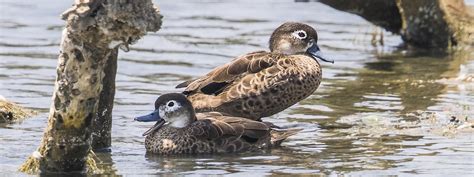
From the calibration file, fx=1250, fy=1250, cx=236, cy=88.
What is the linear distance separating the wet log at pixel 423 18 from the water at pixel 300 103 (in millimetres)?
326

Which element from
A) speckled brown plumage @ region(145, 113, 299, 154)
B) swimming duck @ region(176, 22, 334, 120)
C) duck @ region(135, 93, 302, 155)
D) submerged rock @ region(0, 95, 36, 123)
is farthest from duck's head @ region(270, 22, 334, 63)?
submerged rock @ region(0, 95, 36, 123)

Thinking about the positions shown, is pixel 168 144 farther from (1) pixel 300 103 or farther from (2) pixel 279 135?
(1) pixel 300 103

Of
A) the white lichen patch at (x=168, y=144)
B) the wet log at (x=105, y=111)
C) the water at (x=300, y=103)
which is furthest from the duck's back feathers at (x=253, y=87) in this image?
the wet log at (x=105, y=111)

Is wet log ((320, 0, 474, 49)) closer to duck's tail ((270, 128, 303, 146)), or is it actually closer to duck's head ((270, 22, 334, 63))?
duck's head ((270, 22, 334, 63))

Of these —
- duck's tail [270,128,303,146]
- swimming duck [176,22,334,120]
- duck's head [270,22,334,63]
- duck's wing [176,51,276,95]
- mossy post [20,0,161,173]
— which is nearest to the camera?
mossy post [20,0,161,173]

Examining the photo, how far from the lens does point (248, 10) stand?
21.3 meters

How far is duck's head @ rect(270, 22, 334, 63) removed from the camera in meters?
12.1

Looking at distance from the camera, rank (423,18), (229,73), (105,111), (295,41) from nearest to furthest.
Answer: (105,111)
(229,73)
(295,41)
(423,18)

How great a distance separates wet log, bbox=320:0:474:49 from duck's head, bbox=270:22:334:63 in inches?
185

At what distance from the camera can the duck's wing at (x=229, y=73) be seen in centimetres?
1131

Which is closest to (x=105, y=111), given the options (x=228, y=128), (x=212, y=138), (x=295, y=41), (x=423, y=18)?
(x=212, y=138)

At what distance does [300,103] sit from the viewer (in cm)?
1317

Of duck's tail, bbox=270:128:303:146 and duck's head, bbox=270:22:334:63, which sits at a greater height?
duck's head, bbox=270:22:334:63

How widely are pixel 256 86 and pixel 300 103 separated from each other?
6.49ft
